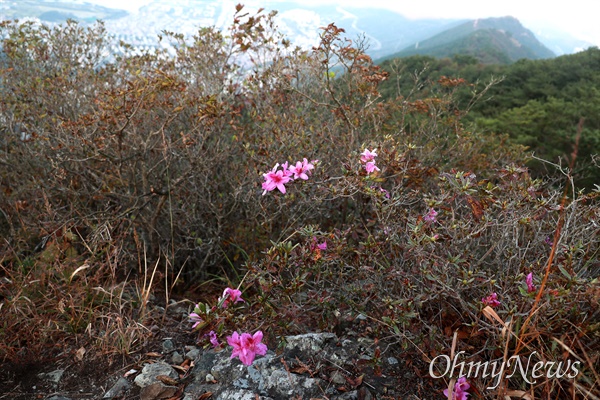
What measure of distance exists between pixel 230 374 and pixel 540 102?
12.7 metres

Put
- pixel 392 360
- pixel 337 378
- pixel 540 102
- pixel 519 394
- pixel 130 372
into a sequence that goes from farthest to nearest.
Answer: pixel 540 102
pixel 130 372
pixel 392 360
pixel 337 378
pixel 519 394

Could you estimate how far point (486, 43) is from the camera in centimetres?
5025

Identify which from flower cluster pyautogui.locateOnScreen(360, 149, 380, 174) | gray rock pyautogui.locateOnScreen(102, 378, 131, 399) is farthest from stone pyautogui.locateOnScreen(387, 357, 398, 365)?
gray rock pyautogui.locateOnScreen(102, 378, 131, 399)

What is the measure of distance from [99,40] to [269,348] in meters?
→ 4.70

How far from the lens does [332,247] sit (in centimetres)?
215

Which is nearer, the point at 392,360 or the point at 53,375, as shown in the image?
the point at 392,360

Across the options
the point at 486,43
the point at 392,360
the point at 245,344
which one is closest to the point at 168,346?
the point at 245,344

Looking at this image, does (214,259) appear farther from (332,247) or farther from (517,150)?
(517,150)

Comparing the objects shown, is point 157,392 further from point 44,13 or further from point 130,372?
point 44,13

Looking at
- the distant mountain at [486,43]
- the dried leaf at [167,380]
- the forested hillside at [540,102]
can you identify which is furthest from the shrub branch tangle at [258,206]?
the distant mountain at [486,43]

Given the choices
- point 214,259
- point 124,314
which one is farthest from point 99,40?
point 124,314

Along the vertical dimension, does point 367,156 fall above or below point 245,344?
above

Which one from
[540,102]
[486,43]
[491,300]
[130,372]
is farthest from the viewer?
[486,43]

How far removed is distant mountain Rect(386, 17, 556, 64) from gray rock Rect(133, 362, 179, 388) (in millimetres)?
30929
